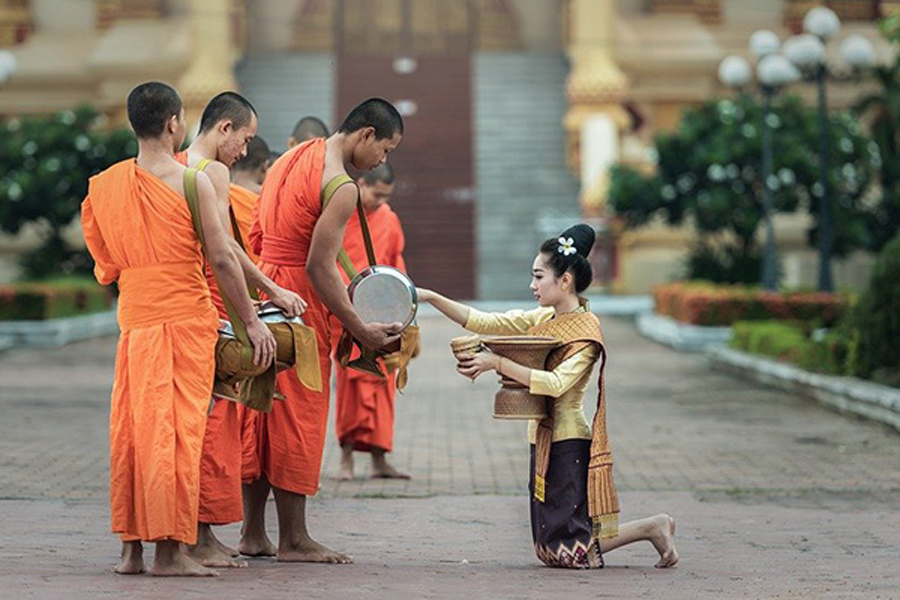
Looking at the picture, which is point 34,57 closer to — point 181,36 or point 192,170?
point 181,36

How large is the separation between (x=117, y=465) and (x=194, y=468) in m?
0.29

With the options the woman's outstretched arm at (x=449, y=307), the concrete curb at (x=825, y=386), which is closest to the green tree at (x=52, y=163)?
the concrete curb at (x=825, y=386)

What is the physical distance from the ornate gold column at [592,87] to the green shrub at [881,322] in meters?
18.0

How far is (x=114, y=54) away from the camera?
3600 centimetres

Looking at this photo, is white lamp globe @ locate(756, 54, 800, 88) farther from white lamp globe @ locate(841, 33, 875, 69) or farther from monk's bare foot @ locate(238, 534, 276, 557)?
monk's bare foot @ locate(238, 534, 276, 557)

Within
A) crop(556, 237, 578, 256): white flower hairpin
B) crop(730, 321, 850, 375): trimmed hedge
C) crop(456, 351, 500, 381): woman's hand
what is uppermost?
crop(556, 237, 578, 256): white flower hairpin

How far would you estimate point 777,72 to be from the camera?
23.2m

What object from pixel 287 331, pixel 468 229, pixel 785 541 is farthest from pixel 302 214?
pixel 468 229

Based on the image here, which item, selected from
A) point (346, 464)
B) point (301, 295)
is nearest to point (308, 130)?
point (346, 464)

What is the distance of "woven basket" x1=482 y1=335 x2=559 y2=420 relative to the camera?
8.05 m

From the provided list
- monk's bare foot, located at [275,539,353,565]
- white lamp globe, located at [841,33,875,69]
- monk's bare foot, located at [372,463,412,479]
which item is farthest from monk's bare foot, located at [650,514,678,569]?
white lamp globe, located at [841,33,875,69]

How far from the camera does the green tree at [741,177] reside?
26047mm

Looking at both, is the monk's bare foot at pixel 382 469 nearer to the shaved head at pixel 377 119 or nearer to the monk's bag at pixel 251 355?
the monk's bag at pixel 251 355

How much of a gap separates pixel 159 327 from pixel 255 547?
1.26 meters
